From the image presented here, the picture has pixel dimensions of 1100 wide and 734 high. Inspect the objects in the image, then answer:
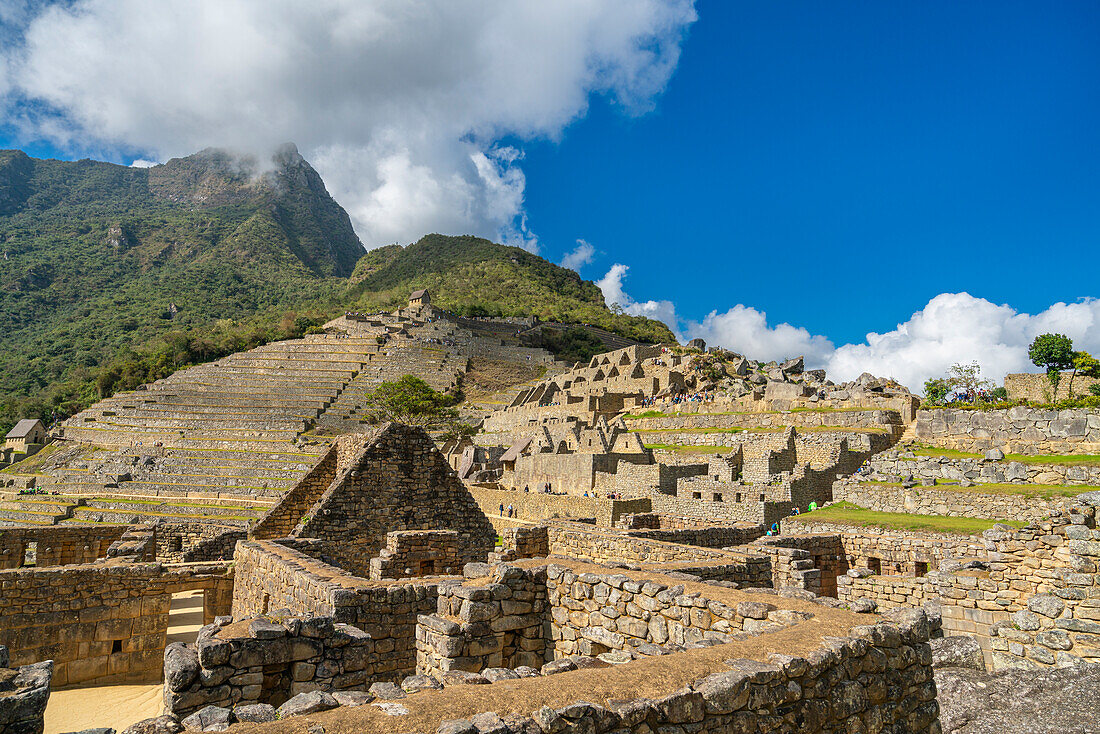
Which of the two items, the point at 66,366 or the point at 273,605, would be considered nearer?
the point at 273,605

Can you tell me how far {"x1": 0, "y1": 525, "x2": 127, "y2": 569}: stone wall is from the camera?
12.9 metres

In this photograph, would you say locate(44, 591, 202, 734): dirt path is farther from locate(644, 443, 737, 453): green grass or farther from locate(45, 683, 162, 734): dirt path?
locate(644, 443, 737, 453): green grass

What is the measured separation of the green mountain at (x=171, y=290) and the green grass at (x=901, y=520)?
86.7m

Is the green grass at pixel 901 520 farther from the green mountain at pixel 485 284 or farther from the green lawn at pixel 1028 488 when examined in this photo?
the green mountain at pixel 485 284

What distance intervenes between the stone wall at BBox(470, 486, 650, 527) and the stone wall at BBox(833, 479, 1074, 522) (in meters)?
7.16

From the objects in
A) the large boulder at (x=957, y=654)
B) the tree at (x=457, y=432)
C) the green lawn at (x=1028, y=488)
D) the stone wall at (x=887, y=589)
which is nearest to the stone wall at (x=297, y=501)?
the stone wall at (x=887, y=589)

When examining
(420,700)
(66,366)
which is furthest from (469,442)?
(66,366)

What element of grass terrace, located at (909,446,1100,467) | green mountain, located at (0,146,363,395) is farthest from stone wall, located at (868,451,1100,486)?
green mountain, located at (0,146,363,395)

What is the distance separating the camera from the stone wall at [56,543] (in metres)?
12.9

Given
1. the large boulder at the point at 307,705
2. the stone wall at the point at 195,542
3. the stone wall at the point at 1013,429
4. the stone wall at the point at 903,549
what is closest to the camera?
the large boulder at the point at 307,705

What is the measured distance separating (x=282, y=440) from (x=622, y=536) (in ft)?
124

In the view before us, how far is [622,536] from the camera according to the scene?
9406 millimetres

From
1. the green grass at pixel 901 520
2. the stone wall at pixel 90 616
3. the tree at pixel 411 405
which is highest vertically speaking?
the tree at pixel 411 405

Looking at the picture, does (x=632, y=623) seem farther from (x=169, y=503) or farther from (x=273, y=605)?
(x=169, y=503)
